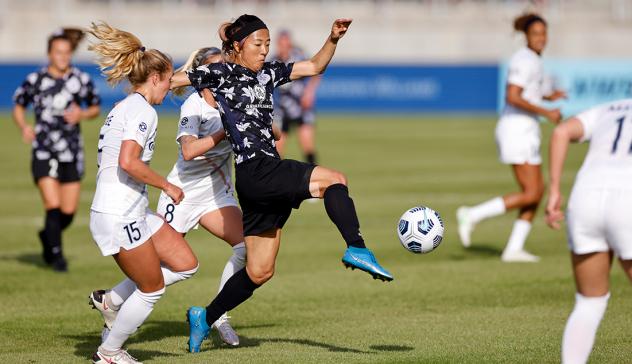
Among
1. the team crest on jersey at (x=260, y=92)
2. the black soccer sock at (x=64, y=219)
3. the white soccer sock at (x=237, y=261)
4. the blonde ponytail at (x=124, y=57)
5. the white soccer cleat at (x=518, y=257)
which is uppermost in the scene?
the blonde ponytail at (x=124, y=57)

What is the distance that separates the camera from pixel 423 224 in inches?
283

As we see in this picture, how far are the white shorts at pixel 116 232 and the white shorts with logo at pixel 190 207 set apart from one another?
4.07ft

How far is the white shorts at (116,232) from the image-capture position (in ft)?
21.5

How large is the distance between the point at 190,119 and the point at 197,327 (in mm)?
1479

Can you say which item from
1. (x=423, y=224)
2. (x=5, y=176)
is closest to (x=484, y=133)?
(x=5, y=176)

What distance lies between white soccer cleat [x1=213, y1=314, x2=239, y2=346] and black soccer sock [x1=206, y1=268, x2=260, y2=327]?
0.27 m

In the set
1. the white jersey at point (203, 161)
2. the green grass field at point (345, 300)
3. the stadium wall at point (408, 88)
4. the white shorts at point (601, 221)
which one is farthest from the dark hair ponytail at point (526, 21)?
the stadium wall at point (408, 88)

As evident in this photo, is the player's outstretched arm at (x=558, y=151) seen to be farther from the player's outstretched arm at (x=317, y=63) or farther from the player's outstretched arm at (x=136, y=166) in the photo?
the player's outstretched arm at (x=136, y=166)

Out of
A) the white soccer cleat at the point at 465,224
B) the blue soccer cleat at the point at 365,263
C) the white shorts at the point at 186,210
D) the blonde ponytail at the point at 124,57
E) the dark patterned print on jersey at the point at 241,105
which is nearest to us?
the blue soccer cleat at the point at 365,263

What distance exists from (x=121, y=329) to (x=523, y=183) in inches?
236

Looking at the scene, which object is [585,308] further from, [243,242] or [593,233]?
[243,242]

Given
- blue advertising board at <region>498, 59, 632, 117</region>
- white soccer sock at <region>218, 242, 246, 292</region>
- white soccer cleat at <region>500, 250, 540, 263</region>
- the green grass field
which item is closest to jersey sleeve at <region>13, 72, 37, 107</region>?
the green grass field

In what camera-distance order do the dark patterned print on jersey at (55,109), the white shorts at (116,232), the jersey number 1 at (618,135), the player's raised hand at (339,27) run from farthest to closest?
the dark patterned print on jersey at (55,109)
the player's raised hand at (339,27)
the white shorts at (116,232)
the jersey number 1 at (618,135)

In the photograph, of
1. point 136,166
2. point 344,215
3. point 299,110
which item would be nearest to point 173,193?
point 136,166
